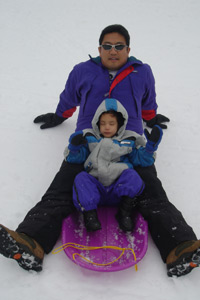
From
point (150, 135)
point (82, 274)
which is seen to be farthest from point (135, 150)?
point (82, 274)

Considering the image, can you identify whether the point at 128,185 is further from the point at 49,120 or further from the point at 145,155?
the point at 49,120

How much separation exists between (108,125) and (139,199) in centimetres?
56

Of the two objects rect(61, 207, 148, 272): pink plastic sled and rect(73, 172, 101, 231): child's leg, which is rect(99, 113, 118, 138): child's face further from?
rect(61, 207, 148, 272): pink plastic sled

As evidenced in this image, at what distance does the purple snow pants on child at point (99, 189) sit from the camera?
172 centimetres

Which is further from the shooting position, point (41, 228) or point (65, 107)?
point (65, 107)

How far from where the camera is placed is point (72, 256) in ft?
5.19

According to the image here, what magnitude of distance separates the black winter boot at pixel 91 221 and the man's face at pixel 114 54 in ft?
4.11

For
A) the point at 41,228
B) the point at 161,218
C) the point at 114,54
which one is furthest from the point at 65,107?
the point at 161,218

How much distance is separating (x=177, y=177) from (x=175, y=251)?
89 cm

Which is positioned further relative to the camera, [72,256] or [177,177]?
[177,177]

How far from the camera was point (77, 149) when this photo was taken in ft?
6.36

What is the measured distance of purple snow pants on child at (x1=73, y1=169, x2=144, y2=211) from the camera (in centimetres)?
172

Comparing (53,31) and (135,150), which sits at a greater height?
(53,31)

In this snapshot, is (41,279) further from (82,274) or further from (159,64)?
(159,64)
